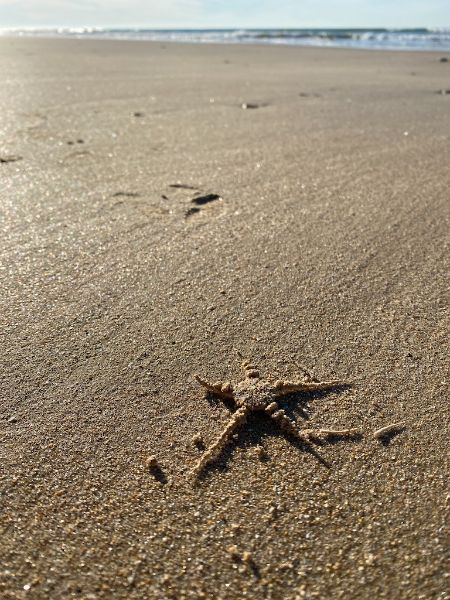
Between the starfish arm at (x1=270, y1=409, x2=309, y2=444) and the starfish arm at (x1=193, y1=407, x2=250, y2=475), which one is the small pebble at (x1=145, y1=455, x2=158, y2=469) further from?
the starfish arm at (x1=270, y1=409, x2=309, y2=444)

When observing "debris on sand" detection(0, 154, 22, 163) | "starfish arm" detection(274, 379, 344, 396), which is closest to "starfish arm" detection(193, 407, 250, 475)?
"starfish arm" detection(274, 379, 344, 396)

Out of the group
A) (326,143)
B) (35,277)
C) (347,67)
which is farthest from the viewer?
(347,67)

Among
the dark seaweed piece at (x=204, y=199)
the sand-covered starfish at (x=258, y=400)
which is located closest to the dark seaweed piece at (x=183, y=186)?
the dark seaweed piece at (x=204, y=199)

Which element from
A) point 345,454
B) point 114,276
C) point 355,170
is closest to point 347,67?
point 355,170

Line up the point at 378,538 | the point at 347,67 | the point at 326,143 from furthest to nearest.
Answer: the point at 347,67 < the point at 326,143 < the point at 378,538

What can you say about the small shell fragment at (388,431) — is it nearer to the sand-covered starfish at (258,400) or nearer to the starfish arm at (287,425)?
the sand-covered starfish at (258,400)

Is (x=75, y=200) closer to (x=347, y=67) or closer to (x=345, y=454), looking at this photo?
(x=345, y=454)

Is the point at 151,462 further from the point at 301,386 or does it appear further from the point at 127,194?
the point at 127,194
